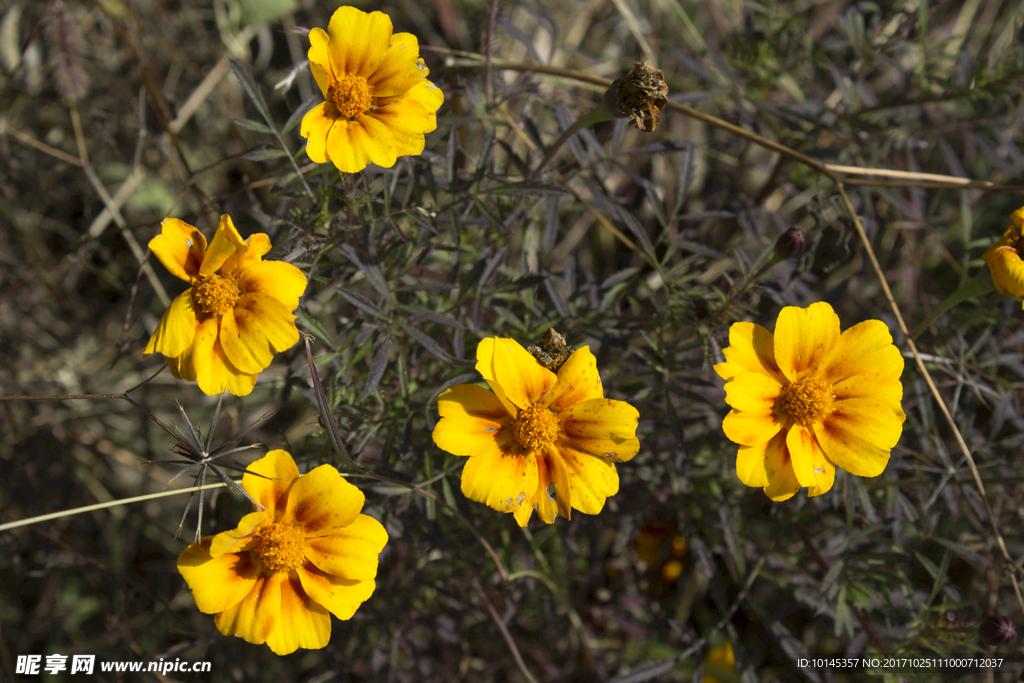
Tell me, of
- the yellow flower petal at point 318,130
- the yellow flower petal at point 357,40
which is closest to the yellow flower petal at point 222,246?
the yellow flower petal at point 318,130

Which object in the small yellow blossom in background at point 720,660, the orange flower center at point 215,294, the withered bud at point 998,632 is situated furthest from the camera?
the small yellow blossom in background at point 720,660

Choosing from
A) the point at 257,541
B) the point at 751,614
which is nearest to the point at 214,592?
the point at 257,541

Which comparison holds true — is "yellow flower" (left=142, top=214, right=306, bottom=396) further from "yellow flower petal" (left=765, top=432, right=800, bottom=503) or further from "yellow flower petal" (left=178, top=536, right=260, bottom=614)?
"yellow flower petal" (left=765, top=432, right=800, bottom=503)

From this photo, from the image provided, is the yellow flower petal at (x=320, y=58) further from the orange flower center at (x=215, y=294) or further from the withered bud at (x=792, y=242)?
the withered bud at (x=792, y=242)

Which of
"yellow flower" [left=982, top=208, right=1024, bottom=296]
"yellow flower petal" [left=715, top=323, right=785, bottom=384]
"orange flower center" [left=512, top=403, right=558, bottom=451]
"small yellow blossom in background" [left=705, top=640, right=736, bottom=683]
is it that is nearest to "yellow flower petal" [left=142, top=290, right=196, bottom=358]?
"orange flower center" [left=512, top=403, right=558, bottom=451]

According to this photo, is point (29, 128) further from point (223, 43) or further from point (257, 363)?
point (257, 363)

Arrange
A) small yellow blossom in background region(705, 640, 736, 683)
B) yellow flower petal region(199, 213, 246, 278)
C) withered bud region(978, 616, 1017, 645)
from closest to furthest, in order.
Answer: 1. yellow flower petal region(199, 213, 246, 278)
2. withered bud region(978, 616, 1017, 645)
3. small yellow blossom in background region(705, 640, 736, 683)

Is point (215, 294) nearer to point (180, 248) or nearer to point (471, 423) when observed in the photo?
point (180, 248)
